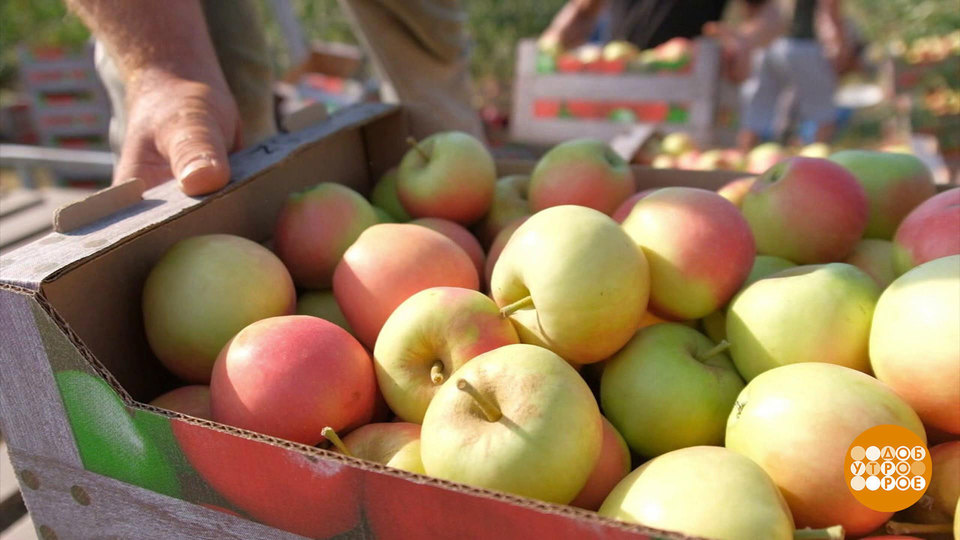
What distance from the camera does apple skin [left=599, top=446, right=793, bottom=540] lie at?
745 mm

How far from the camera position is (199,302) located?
1146 mm

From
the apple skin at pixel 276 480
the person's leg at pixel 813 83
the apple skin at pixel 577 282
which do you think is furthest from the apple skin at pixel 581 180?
the person's leg at pixel 813 83

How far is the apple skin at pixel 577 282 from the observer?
1.01 meters

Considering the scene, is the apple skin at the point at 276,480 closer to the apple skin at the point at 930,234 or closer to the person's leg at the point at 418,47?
the apple skin at the point at 930,234

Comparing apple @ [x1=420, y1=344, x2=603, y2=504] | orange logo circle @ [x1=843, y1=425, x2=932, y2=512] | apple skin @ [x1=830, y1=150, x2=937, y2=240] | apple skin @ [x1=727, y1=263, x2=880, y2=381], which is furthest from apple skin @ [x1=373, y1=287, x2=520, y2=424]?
apple skin @ [x1=830, y1=150, x2=937, y2=240]

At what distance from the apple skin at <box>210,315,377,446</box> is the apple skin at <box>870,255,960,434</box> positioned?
2.31 feet

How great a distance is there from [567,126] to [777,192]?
10.4ft

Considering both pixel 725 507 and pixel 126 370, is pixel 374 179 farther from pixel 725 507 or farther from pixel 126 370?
pixel 725 507

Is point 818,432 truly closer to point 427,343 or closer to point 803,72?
point 427,343

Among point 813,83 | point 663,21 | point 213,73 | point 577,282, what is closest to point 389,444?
point 577,282

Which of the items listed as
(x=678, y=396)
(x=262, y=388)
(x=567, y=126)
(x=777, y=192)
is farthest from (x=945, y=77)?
(x=262, y=388)

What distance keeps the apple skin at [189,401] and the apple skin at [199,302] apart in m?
0.05

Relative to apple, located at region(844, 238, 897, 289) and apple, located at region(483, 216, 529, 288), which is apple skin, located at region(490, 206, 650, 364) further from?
apple, located at region(844, 238, 897, 289)

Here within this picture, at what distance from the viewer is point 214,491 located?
85 cm
